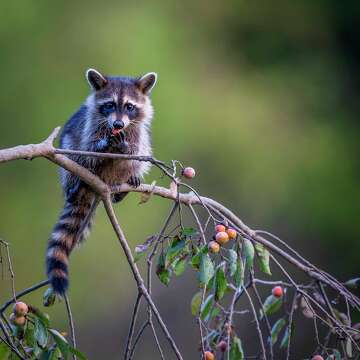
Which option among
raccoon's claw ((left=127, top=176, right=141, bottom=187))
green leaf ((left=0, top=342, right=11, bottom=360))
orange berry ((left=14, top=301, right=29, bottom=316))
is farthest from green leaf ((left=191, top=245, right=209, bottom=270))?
raccoon's claw ((left=127, top=176, right=141, bottom=187))

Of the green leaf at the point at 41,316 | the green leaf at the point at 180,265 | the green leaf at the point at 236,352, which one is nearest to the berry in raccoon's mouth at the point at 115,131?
the green leaf at the point at 180,265

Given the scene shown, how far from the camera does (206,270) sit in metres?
3.90

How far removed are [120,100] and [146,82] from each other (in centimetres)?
37

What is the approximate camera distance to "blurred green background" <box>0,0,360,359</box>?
38.4ft

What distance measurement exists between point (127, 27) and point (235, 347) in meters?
9.41

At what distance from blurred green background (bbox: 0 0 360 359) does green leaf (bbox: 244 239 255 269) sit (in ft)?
23.2

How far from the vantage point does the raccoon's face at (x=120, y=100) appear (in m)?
5.30

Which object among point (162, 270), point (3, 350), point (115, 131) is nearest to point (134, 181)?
point (115, 131)

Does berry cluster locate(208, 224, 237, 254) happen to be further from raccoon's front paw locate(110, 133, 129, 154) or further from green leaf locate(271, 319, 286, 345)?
raccoon's front paw locate(110, 133, 129, 154)

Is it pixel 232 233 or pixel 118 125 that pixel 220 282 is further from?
pixel 118 125

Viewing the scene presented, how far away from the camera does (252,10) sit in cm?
1688

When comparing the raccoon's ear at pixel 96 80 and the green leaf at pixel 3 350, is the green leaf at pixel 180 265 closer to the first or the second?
the green leaf at pixel 3 350

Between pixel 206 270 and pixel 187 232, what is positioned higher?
pixel 187 232

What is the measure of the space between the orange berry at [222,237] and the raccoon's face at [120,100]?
1305mm
